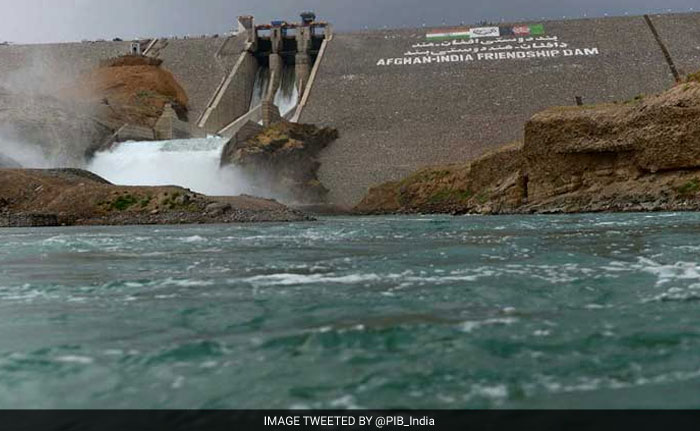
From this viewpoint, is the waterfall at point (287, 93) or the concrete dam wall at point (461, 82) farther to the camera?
the waterfall at point (287, 93)

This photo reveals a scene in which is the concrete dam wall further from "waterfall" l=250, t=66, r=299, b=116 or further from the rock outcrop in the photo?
the rock outcrop

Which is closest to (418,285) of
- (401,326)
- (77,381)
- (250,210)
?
(401,326)

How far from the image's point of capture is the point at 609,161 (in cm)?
2439

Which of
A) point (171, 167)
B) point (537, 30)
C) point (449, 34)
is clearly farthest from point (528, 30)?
point (171, 167)

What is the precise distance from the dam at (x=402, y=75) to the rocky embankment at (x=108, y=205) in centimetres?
1488

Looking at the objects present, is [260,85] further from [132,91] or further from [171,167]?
[171,167]

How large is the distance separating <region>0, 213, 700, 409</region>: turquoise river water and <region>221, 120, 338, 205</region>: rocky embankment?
30094 millimetres

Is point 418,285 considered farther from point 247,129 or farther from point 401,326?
point 247,129

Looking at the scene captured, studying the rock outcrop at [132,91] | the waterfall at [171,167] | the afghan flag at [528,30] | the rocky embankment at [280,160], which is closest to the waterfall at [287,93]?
the rock outcrop at [132,91]

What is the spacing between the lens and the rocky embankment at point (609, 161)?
22219 mm

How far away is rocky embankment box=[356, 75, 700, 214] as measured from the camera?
72.9 ft

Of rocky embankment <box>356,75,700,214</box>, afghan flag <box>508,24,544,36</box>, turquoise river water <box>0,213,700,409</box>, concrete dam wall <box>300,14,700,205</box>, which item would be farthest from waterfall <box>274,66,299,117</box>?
turquoise river water <box>0,213,700,409</box>
